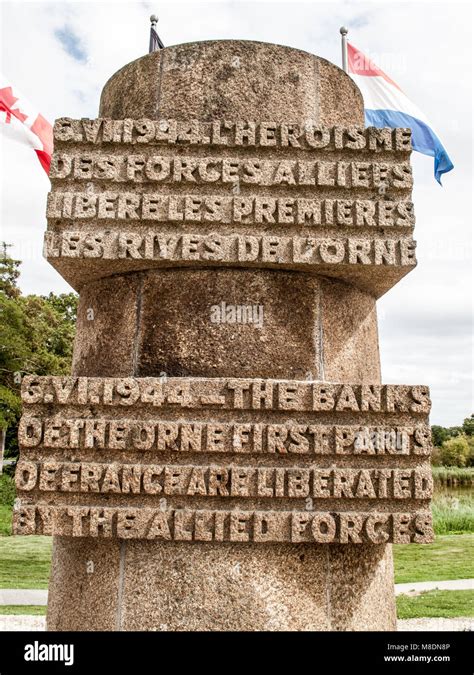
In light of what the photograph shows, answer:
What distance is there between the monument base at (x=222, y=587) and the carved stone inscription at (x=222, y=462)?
0.18 metres

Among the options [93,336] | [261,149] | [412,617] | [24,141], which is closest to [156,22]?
[24,141]

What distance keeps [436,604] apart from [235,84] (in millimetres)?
7840

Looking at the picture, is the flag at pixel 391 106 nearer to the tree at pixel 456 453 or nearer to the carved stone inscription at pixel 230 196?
the carved stone inscription at pixel 230 196

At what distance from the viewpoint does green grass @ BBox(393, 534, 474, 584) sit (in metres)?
11.7

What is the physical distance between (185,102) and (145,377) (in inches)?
76.8

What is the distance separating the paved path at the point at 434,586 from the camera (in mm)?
Answer: 10530

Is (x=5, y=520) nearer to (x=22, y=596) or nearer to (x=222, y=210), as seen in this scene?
(x=22, y=596)

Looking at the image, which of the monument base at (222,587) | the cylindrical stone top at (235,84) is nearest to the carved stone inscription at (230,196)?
the cylindrical stone top at (235,84)

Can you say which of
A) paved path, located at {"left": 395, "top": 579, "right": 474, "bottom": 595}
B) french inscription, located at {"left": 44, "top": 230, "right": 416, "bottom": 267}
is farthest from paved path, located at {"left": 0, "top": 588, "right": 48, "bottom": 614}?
french inscription, located at {"left": 44, "top": 230, "right": 416, "bottom": 267}

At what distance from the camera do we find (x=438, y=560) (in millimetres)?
12672

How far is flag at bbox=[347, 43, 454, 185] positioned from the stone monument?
3.80 m

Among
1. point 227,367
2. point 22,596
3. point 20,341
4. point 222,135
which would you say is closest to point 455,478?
point 20,341

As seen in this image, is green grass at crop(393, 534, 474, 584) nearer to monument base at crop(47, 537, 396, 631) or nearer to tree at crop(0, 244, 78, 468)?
monument base at crop(47, 537, 396, 631)

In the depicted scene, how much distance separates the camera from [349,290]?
4652 mm
